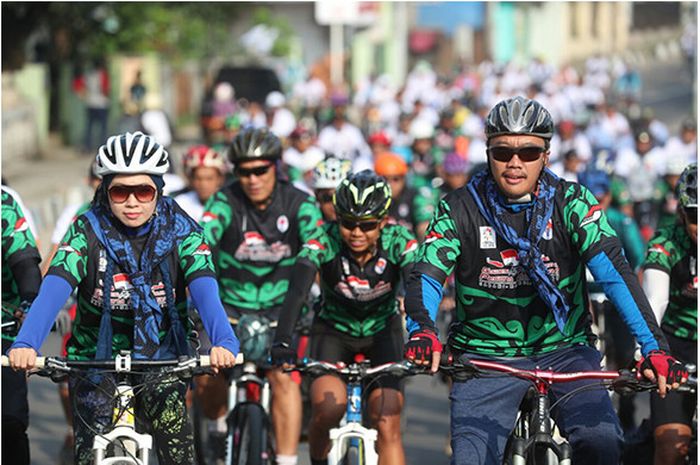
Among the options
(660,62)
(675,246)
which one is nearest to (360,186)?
(675,246)

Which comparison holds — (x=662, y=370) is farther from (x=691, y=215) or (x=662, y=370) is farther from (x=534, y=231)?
(x=691, y=215)

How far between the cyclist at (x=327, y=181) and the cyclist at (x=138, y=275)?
11.2ft

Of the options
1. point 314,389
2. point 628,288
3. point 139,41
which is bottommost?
point 314,389

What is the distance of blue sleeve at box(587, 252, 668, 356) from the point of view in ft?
20.6

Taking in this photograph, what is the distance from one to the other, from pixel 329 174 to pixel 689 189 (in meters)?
3.11

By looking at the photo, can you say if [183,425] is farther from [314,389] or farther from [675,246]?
[675,246]

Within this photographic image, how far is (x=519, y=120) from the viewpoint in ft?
21.5

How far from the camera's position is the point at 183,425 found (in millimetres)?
6754

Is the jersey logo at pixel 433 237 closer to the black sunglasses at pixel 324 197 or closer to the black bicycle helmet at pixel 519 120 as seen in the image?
the black bicycle helmet at pixel 519 120

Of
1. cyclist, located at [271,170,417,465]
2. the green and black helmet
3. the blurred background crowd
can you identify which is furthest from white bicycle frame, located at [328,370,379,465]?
the blurred background crowd

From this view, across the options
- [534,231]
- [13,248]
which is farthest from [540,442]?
[13,248]

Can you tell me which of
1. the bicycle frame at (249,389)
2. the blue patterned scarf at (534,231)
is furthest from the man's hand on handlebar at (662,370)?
the bicycle frame at (249,389)

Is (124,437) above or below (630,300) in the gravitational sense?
below

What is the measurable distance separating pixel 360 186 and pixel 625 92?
146ft
